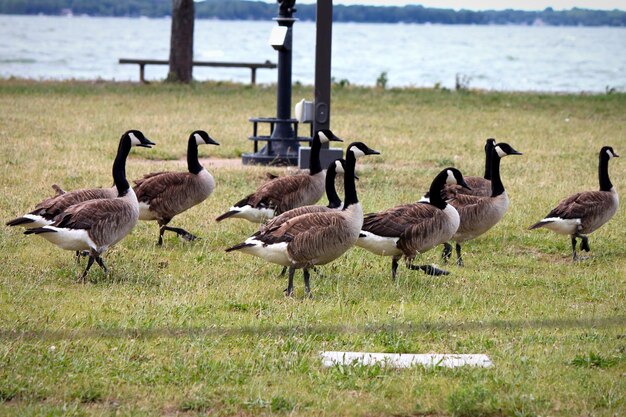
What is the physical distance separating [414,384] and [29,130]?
48.2 ft

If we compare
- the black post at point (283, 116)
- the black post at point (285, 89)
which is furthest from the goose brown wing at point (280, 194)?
the black post at point (285, 89)

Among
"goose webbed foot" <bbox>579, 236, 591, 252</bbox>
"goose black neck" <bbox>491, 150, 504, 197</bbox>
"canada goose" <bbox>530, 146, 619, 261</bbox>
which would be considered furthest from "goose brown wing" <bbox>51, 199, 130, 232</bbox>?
"goose webbed foot" <bbox>579, 236, 591, 252</bbox>

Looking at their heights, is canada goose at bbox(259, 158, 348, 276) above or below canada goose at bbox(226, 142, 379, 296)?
above

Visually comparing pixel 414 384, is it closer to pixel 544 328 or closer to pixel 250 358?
pixel 250 358

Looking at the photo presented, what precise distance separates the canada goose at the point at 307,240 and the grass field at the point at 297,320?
347mm

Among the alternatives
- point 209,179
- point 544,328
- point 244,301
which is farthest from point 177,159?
point 544,328

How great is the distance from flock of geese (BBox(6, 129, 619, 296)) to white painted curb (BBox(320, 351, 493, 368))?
71.8 inches

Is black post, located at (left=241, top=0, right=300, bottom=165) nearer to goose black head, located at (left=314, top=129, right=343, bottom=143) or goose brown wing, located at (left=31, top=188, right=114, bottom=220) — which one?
A: goose black head, located at (left=314, top=129, right=343, bottom=143)

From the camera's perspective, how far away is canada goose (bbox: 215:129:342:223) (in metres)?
10.8

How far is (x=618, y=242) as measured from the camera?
11.3m

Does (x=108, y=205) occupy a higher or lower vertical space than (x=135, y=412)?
higher

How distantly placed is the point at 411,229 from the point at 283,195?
225 cm

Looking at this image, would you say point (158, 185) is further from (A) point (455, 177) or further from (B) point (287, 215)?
(A) point (455, 177)

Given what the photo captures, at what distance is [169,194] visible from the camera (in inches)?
427
